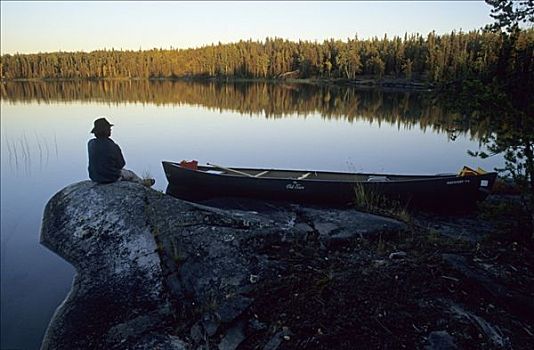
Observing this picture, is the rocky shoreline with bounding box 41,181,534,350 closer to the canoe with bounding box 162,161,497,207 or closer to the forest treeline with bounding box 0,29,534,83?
the canoe with bounding box 162,161,497,207

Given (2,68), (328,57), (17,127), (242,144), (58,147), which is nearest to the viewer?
(58,147)

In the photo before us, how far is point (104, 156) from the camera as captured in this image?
8.73 m

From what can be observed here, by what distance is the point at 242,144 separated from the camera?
72.8 feet

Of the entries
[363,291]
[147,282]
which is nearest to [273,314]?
[363,291]

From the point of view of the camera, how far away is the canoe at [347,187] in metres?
9.73

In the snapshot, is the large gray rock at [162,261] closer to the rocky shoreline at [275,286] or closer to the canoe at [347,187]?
the rocky shoreline at [275,286]

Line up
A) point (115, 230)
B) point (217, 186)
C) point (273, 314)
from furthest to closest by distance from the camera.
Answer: point (217, 186) < point (115, 230) < point (273, 314)

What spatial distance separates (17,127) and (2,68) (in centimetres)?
12739

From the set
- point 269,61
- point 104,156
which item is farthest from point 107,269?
point 269,61

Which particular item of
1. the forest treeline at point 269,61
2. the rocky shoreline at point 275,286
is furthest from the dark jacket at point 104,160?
the forest treeline at point 269,61

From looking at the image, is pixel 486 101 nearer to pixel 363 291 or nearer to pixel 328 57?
pixel 363 291

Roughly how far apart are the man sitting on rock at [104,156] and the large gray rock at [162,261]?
10.9 inches

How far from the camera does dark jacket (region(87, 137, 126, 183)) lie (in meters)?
8.52

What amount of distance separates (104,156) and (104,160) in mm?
119
